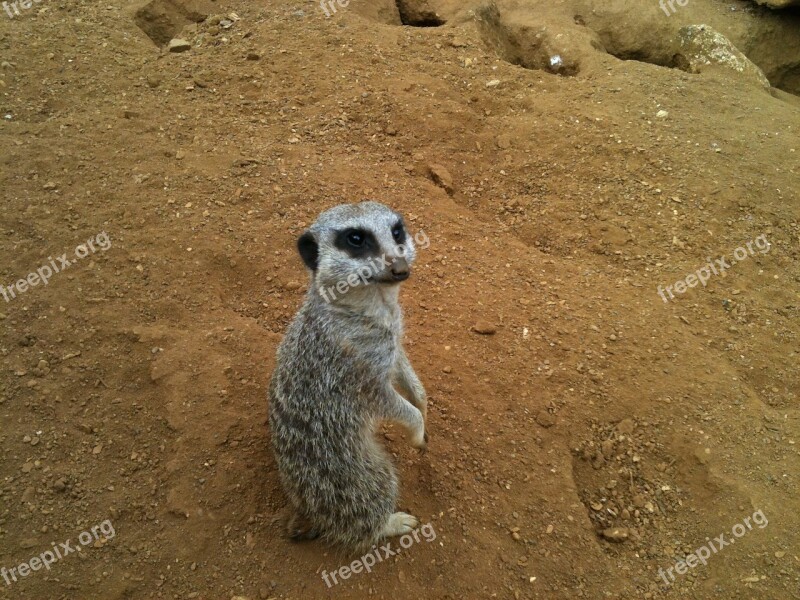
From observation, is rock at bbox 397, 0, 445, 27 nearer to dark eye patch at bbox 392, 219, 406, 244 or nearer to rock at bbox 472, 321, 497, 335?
rock at bbox 472, 321, 497, 335

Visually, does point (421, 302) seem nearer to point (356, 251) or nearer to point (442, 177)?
point (442, 177)

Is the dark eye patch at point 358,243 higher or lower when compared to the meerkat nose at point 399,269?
higher

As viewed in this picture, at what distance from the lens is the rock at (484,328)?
147 inches

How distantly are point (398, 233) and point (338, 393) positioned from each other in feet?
2.81

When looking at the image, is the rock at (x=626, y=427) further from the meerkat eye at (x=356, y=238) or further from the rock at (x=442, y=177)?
the rock at (x=442, y=177)

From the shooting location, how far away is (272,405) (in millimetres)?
2832

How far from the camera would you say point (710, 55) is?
20.0 feet

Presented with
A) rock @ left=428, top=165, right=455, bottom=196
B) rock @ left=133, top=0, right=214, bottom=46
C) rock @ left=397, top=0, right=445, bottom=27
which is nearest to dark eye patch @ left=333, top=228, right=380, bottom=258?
rock @ left=428, top=165, right=455, bottom=196

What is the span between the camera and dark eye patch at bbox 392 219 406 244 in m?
2.60

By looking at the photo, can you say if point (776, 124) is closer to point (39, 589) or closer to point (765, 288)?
point (765, 288)

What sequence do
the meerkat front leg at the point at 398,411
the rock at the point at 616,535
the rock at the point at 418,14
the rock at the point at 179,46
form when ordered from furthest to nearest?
the rock at the point at 418,14 → the rock at the point at 179,46 → the rock at the point at 616,535 → the meerkat front leg at the point at 398,411

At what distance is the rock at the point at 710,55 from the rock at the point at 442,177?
11.6ft

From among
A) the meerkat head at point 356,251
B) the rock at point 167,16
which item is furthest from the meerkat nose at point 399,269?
the rock at point 167,16

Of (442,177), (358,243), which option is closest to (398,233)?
(358,243)
